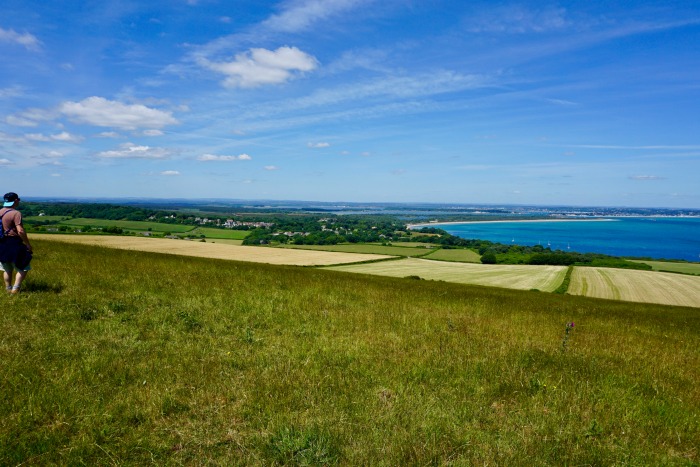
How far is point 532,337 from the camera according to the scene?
952 centimetres

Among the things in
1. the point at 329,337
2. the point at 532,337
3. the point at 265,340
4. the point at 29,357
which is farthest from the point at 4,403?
the point at 532,337

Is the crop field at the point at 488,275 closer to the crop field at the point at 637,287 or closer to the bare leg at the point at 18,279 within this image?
the crop field at the point at 637,287

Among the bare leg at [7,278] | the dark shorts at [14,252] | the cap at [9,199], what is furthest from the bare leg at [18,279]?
the cap at [9,199]

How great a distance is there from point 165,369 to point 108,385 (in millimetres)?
817

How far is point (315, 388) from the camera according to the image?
5.45 m

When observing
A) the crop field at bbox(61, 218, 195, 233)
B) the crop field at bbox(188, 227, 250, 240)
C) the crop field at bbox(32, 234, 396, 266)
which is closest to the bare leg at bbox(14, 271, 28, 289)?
the crop field at bbox(32, 234, 396, 266)

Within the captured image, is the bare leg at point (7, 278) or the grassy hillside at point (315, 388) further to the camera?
the bare leg at point (7, 278)

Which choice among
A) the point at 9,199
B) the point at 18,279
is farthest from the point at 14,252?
the point at 9,199

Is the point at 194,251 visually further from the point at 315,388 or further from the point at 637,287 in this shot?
the point at 637,287

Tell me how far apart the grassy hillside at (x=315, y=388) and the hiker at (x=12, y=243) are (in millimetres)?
810

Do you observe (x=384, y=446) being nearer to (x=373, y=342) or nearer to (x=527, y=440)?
(x=527, y=440)

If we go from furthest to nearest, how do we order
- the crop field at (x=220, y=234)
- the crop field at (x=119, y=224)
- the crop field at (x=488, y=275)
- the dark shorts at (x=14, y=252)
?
1. the crop field at (x=220, y=234)
2. the crop field at (x=119, y=224)
3. the crop field at (x=488, y=275)
4. the dark shorts at (x=14, y=252)

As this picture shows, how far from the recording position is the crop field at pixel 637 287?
42.3 m

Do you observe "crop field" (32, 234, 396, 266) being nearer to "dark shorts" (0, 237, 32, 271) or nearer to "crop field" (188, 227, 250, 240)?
"dark shorts" (0, 237, 32, 271)
